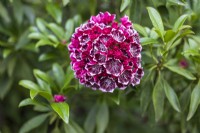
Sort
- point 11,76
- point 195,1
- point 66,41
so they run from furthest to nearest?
point 11,76 → point 66,41 → point 195,1

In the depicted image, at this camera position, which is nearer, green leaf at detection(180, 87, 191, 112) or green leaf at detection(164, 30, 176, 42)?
green leaf at detection(164, 30, 176, 42)

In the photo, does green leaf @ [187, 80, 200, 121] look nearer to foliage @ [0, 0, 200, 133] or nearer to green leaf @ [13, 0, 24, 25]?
foliage @ [0, 0, 200, 133]

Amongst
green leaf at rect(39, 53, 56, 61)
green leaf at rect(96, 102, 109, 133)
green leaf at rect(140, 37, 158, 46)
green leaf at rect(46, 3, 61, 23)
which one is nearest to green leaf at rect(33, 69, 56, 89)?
green leaf at rect(39, 53, 56, 61)

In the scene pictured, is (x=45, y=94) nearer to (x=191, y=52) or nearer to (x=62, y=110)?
(x=62, y=110)

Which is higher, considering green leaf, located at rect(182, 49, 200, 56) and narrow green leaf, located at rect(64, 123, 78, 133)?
green leaf, located at rect(182, 49, 200, 56)

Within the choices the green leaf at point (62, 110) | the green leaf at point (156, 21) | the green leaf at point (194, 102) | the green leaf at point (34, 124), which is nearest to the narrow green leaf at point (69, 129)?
the green leaf at point (34, 124)

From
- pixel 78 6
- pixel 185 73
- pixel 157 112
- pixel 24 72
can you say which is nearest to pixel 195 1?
pixel 185 73

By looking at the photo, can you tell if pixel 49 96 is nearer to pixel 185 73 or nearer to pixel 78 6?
pixel 185 73

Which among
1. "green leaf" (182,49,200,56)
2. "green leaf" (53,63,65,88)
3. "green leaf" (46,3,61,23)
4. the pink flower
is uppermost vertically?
"green leaf" (46,3,61,23)
